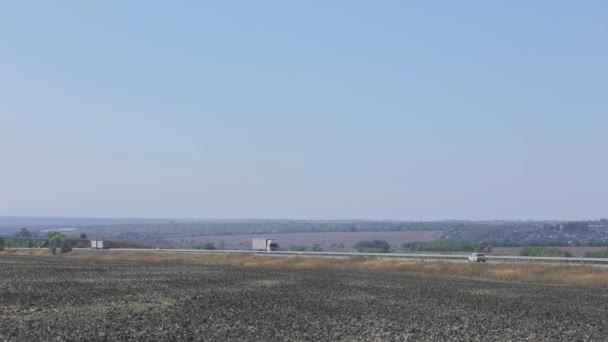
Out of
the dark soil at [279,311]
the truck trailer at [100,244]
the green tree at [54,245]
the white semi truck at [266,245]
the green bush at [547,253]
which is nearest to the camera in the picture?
the dark soil at [279,311]

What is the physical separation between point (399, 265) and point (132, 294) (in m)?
44.0

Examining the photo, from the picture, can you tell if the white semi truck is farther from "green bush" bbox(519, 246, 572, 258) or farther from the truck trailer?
"green bush" bbox(519, 246, 572, 258)

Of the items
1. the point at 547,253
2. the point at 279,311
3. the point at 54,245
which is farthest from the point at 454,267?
the point at 54,245

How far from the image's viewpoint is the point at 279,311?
33562mm

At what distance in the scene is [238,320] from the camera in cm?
2983

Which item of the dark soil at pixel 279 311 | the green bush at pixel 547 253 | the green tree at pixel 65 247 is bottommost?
the dark soil at pixel 279 311

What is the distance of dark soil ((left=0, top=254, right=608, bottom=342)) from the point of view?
26.5 metres

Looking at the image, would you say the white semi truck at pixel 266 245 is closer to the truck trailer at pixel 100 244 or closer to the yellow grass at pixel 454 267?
the yellow grass at pixel 454 267

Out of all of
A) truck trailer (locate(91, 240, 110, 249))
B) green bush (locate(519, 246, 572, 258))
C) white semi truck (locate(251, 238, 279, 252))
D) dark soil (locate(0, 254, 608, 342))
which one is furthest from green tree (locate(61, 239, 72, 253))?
dark soil (locate(0, 254, 608, 342))

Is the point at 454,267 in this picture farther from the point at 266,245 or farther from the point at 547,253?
the point at 547,253

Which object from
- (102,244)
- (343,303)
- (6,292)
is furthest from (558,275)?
(102,244)

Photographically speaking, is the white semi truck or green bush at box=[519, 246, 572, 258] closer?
green bush at box=[519, 246, 572, 258]

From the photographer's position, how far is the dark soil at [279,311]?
87.1 ft

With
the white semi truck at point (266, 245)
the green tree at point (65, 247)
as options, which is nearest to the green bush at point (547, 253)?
the white semi truck at point (266, 245)
